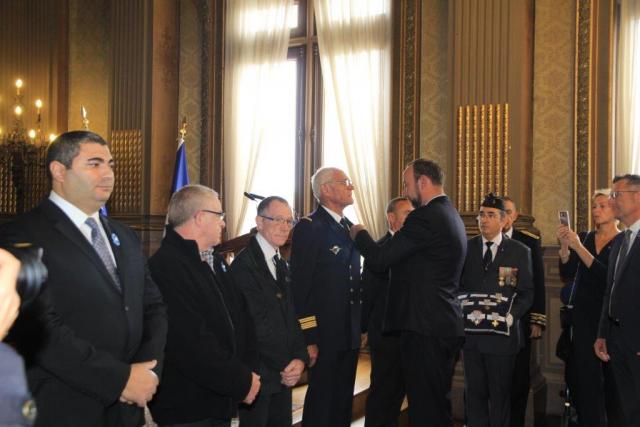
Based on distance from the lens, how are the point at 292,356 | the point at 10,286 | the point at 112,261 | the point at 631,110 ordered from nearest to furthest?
the point at 10,286, the point at 112,261, the point at 292,356, the point at 631,110

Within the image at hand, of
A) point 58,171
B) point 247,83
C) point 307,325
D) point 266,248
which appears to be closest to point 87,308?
point 58,171

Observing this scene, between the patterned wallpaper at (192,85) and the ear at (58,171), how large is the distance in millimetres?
5218

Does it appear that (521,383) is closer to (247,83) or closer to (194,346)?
(194,346)

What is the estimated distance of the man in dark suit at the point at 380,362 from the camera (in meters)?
4.07

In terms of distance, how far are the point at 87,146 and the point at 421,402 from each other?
2.01 m

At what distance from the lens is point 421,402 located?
335 centimetres

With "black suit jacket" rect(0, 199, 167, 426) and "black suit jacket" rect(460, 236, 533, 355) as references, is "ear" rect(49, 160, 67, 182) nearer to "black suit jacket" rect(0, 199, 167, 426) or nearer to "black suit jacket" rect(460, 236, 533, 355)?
"black suit jacket" rect(0, 199, 167, 426)

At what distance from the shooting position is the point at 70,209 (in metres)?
2.14

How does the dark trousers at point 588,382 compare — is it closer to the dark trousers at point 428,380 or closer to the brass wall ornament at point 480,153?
the dark trousers at point 428,380

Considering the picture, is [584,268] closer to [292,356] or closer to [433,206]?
[433,206]

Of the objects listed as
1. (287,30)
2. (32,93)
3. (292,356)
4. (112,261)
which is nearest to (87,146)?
(112,261)

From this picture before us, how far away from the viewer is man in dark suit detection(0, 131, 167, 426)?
6.19 ft

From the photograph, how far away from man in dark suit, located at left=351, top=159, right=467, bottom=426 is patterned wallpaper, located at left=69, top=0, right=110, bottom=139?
206 inches

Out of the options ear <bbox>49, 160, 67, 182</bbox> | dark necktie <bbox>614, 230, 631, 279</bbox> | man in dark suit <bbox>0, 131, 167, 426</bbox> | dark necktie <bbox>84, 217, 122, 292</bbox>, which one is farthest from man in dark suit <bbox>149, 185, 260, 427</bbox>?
dark necktie <bbox>614, 230, 631, 279</bbox>
